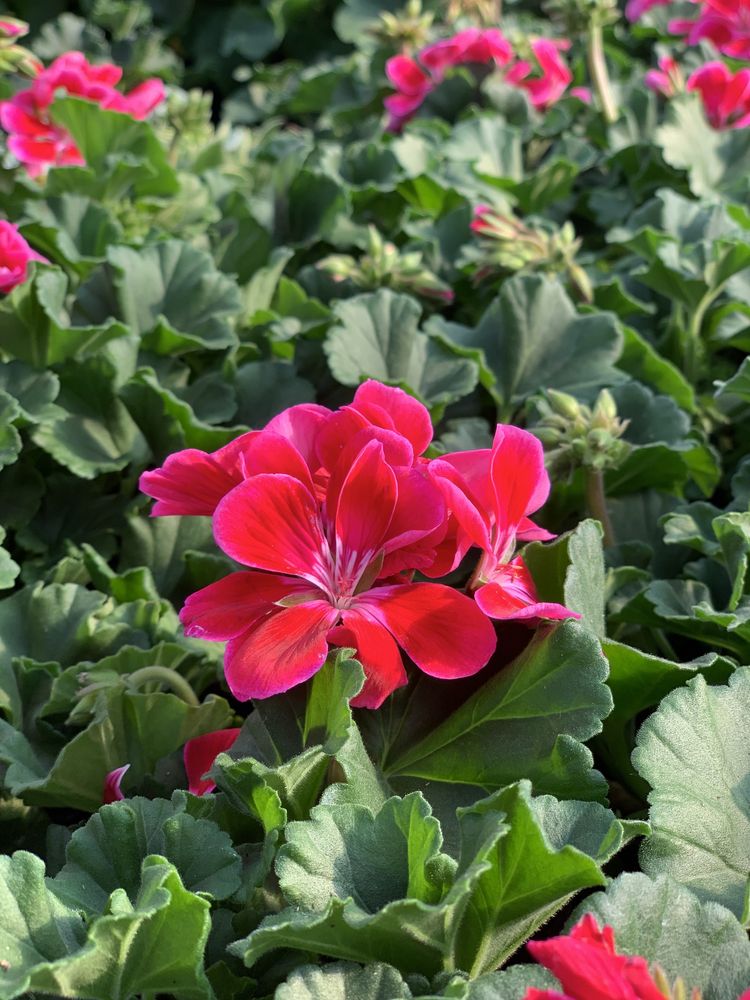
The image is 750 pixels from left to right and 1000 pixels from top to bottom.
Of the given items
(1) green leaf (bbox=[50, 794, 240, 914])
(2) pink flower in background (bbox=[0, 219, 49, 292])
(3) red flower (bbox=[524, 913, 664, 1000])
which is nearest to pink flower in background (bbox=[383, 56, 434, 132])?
(2) pink flower in background (bbox=[0, 219, 49, 292])

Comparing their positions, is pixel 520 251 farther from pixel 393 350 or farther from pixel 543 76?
pixel 543 76

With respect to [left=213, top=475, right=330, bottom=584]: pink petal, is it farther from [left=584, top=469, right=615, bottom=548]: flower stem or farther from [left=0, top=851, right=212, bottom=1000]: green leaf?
[left=584, top=469, right=615, bottom=548]: flower stem

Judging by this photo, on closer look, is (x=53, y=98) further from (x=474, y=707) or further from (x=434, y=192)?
(x=474, y=707)

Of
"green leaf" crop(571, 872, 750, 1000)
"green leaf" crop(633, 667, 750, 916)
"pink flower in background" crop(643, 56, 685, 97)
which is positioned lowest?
"pink flower in background" crop(643, 56, 685, 97)

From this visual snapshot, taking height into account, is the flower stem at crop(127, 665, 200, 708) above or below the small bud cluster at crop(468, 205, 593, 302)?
below

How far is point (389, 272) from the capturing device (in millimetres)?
1569

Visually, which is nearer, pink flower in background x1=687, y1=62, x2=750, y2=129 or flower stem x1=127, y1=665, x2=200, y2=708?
flower stem x1=127, y1=665, x2=200, y2=708

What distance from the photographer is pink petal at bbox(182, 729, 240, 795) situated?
3.21 feet

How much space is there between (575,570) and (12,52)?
129 centimetres

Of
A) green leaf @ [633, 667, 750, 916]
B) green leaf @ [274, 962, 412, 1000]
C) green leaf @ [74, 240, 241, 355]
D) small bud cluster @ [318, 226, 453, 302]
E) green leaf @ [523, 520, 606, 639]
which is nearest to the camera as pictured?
green leaf @ [274, 962, 412, 1000]

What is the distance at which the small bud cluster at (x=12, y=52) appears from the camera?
1736 mm

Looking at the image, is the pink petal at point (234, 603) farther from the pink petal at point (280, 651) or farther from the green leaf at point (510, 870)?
the green leaf at point (510, 870)

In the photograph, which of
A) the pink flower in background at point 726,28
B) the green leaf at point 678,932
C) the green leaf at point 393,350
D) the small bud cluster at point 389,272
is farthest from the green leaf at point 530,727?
the pink flower in background at point 726,28

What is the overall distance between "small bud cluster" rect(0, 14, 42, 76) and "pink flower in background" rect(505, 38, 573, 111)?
0.87m
